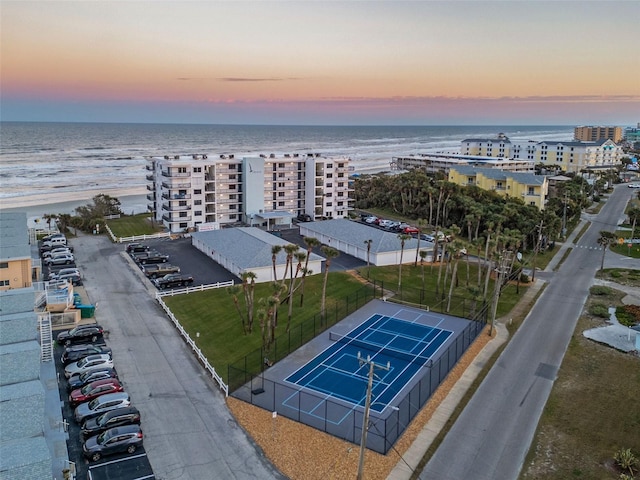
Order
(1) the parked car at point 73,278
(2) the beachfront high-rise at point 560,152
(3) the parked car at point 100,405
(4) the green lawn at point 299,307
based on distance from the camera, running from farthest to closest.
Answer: (2) the beachfront high-rise at point 560,152, (1) the parked car at point 73,278, (4) the green lawn at point 299,307, (3) the parked car at point 100,405

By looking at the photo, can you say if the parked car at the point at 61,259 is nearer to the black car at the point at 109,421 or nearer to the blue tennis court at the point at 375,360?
the blue tennis court at the point at 375,360

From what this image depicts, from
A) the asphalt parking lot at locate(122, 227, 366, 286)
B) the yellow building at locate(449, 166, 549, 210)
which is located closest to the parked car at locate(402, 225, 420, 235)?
the asphalt parking lot at locate(122, 227, 366, 286)

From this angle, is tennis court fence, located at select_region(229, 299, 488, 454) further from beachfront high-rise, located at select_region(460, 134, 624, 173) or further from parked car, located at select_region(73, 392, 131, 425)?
beachfront high-rise, located at select_region(460, 134, 624, 173)

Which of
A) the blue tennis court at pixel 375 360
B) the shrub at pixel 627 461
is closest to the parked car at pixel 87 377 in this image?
the blue tennis court at pixel 375 360

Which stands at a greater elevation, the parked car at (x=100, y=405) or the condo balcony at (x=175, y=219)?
the condo balcony at (x=175, y=219)

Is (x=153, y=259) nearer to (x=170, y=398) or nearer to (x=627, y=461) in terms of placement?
(x=170, y=398)

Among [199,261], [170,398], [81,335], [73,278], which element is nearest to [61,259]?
[73,278]
